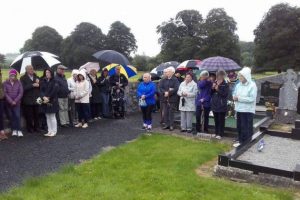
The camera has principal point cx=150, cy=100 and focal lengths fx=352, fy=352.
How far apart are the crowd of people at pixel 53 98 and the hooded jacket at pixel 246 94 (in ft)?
15.5

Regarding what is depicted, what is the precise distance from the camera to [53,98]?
32.1 ft

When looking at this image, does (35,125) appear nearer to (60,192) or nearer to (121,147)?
(121,147)

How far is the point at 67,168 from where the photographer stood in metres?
6.80

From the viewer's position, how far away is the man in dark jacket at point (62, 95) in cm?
1062

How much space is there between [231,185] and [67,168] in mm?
3091

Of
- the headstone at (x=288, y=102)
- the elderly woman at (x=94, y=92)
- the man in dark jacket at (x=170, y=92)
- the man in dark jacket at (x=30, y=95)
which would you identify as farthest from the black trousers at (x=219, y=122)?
the man in dark jacket at (x=30, y=95)

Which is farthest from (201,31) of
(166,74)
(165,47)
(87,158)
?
(87,158)

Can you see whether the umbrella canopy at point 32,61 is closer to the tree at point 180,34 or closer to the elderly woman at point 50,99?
the elderly woman at point 50,99

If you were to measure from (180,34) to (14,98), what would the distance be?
5900 centimetres

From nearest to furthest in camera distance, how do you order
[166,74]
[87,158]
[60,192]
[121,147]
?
[60,192] → [87,158] → [121,147] → [166,74]

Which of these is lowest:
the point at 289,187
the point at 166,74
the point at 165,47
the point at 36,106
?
the point at 289,187

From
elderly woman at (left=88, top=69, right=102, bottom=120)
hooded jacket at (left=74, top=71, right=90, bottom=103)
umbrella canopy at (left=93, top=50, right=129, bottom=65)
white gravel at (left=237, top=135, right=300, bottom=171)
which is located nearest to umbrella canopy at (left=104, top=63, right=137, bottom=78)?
umbrella canopy at (left=93, top=50, right=129, bottom=65)

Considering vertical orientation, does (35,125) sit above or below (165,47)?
below

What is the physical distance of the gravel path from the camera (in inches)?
266
